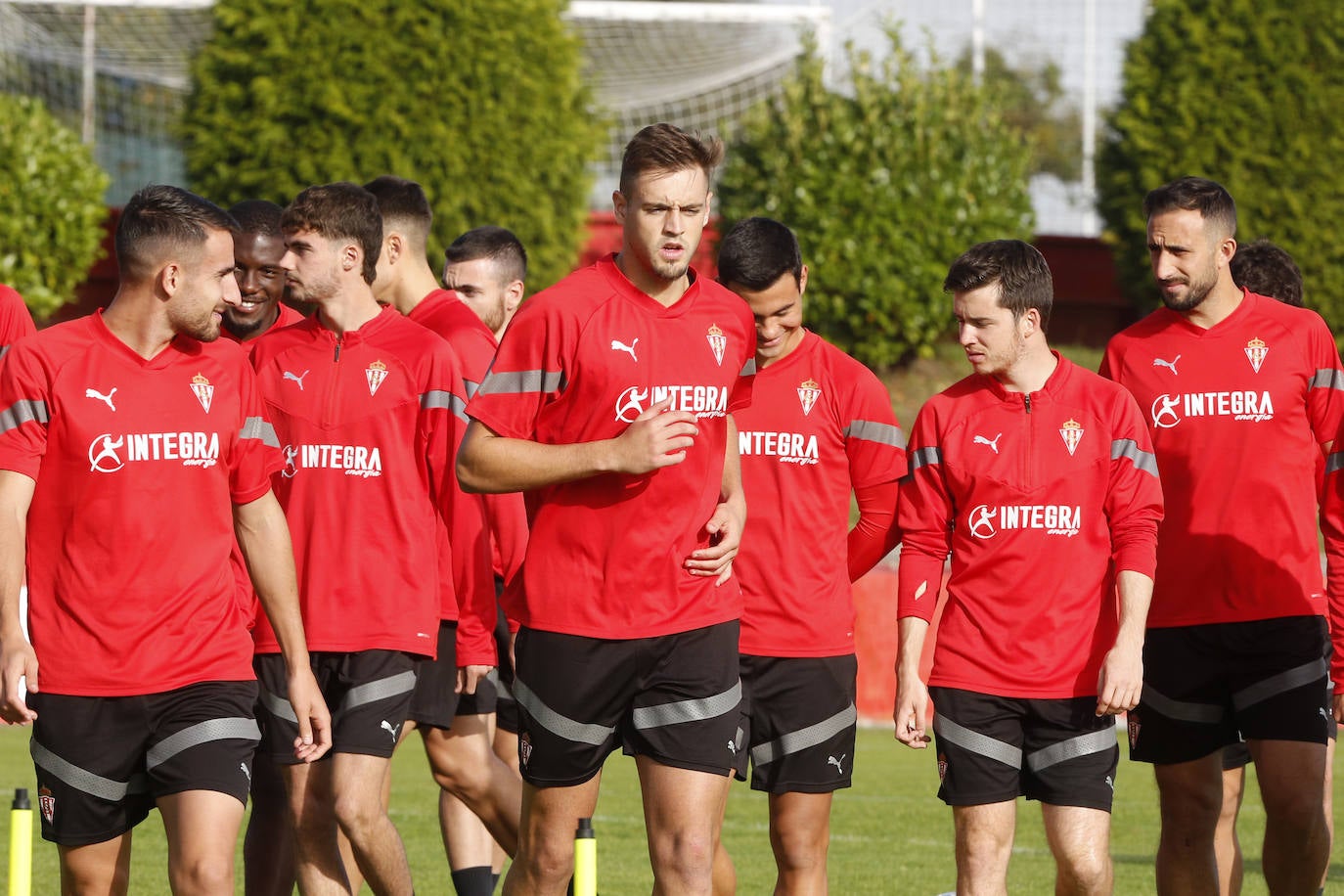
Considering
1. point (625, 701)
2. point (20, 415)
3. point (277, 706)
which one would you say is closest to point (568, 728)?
point (625, 701)

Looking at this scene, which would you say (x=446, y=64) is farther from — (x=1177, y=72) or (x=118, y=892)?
(x=118, y=892)

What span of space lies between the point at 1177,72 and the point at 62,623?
20946mm

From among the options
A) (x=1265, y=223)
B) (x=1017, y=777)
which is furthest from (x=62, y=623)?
(x=1265, y=223)

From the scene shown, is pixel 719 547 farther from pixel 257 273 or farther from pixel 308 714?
pixel 257 273

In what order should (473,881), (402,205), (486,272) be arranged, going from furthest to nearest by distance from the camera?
(486,272), (402,205), (473,881)

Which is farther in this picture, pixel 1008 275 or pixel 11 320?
pixel 11 320

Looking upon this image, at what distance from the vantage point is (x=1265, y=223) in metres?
24.0

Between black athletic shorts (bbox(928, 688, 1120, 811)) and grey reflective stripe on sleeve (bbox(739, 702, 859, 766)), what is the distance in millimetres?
787

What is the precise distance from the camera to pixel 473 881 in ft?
26.0

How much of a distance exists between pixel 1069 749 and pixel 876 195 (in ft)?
53.8

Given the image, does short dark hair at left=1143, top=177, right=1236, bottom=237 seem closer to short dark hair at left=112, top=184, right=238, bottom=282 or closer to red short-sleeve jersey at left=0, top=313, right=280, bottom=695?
short dark hair at left=112, top=184, right=238, bottom=282

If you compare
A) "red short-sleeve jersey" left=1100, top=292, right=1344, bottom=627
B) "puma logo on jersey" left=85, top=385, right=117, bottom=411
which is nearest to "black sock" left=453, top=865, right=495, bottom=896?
"red short-sleeve jersey" left=1100, top=292, right=1344, bottom=627

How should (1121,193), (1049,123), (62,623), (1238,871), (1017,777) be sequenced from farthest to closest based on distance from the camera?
(1049,123) < (1121,193) < (1238,871) < (1017,777) < (62,623)

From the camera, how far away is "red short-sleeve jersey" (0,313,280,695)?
18.6ft
